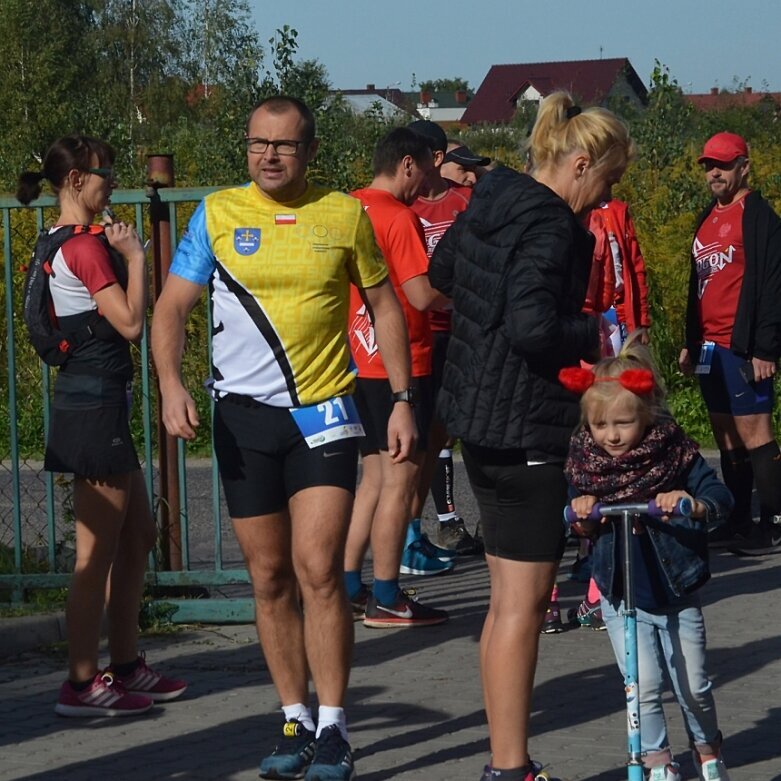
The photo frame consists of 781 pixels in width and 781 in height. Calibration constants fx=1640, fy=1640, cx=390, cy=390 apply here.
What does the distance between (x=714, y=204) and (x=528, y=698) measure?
17.8ft

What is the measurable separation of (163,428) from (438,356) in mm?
1412

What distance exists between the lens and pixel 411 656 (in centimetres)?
670

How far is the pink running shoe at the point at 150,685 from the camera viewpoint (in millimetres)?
5996

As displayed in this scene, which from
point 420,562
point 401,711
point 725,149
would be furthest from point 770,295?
point 401,711

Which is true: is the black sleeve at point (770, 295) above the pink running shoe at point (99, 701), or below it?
above

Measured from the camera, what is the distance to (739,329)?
29.6ft

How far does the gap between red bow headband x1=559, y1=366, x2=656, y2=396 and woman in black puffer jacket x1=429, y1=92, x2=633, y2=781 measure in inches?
3.0

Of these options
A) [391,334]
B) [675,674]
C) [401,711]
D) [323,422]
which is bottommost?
[401,711]

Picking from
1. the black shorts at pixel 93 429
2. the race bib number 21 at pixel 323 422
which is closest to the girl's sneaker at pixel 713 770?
the race bib number 21 at pixel 323 422

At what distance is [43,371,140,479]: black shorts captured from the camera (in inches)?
228

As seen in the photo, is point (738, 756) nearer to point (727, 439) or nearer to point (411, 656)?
point (411, 656)

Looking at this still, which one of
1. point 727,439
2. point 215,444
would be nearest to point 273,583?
point 215,444

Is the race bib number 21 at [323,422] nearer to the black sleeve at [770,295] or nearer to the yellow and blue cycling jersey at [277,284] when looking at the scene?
the yellow and blue cycling jersey at [277,284]

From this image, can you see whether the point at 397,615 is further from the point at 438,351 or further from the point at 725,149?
the point at 725,149
